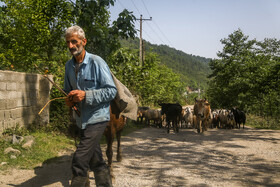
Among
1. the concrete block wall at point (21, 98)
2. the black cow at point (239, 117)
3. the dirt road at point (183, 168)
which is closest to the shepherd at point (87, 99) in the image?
the dirt road at point (183, 168)

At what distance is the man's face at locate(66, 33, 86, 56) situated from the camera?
10.7 ft

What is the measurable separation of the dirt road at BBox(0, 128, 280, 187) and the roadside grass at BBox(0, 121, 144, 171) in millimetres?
277

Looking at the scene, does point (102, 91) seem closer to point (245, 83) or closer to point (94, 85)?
point (94, 85)

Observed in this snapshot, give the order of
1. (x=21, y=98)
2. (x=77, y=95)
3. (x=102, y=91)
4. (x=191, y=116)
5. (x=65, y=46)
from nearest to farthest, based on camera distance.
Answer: (x=77, y=95) < (x=102, y=91) < (x=21, y=98) < (x=65, y=46) < (x=191, y=116)

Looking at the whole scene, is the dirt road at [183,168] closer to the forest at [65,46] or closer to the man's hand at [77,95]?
the man's hand at [77,95]

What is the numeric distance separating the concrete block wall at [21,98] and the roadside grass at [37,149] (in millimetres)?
424

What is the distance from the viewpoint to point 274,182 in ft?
16.5

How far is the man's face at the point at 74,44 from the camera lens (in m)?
3.26

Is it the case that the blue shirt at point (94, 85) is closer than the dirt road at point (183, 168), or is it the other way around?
the blue shirt at point (94, 85)

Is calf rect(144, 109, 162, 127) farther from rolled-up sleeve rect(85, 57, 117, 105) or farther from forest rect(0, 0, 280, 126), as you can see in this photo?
rolled-up sleeve rect(85, 57, 117, 105)

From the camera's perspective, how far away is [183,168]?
238 inches

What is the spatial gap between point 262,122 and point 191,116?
946 centimetres

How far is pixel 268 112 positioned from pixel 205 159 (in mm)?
20459

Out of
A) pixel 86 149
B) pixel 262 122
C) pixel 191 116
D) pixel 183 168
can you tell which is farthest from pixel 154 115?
pixel 86 149
